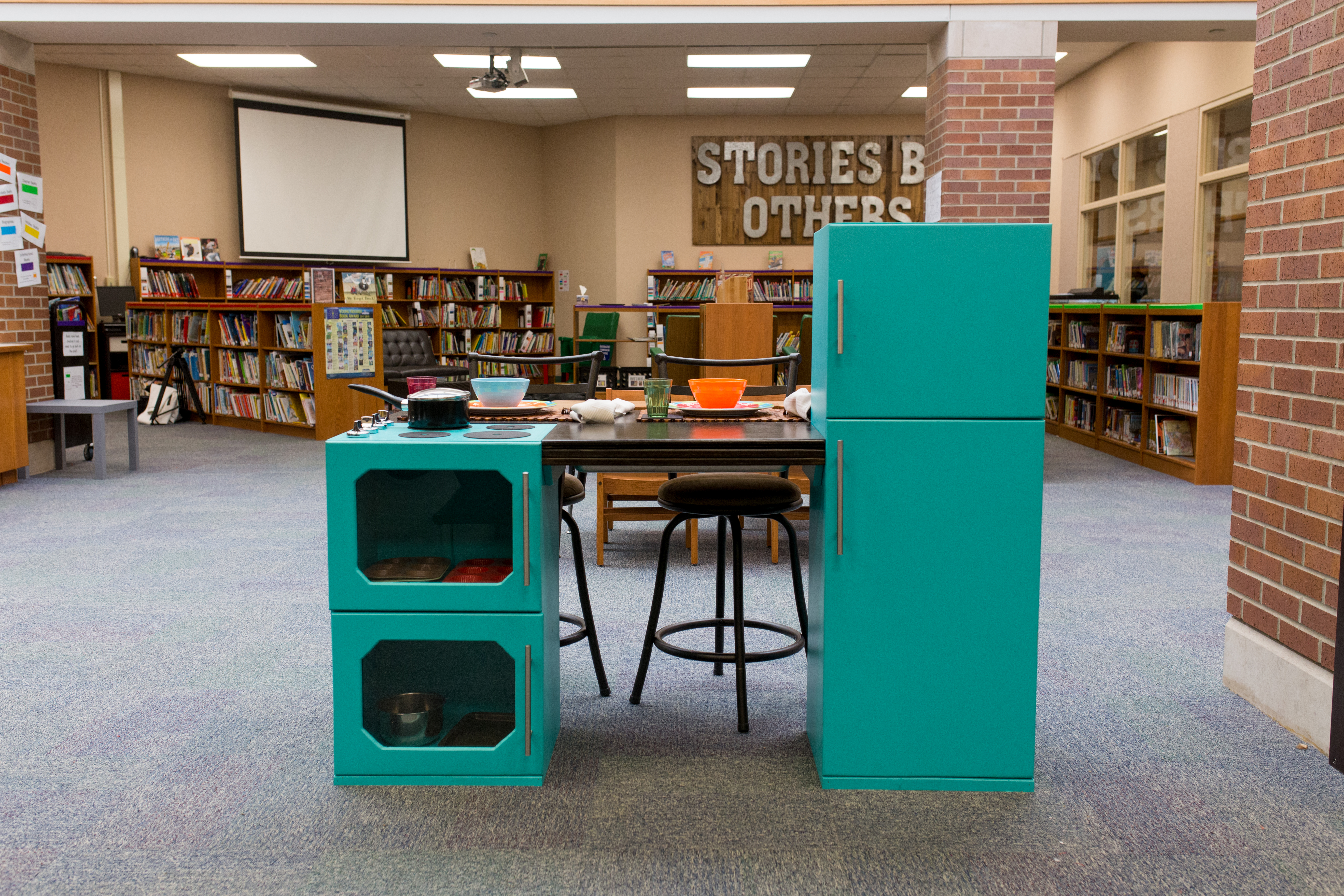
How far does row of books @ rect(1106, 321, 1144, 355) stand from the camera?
22.6 feet

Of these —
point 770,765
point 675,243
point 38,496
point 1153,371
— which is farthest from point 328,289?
point 770,765

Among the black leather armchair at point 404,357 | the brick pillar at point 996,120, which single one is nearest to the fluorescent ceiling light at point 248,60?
the black leather armchair at point 404,357

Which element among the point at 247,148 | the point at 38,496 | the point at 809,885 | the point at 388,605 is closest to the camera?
the point at 809,885

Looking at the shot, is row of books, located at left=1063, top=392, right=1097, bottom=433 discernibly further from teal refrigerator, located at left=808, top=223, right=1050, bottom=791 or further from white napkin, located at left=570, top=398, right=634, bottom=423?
white napkin, located at left=570, top=398, right=634, bottom=423

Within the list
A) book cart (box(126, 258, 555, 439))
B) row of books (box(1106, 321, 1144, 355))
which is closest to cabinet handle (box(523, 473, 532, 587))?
row of books (box(1106, 321, 1144, 355))

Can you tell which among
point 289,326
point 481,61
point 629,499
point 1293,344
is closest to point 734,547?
point 1293,344

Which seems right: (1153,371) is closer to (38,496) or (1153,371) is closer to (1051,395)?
(1051,395)

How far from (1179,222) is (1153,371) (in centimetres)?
206

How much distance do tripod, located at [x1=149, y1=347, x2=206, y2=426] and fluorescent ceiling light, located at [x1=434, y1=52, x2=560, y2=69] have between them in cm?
355

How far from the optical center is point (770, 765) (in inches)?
86.4

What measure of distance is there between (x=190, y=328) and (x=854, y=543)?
876 cm

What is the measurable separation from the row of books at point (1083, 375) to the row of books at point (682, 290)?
429 cm

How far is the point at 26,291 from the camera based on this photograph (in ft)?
20.5

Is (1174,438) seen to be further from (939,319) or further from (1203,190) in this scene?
(939,319)
